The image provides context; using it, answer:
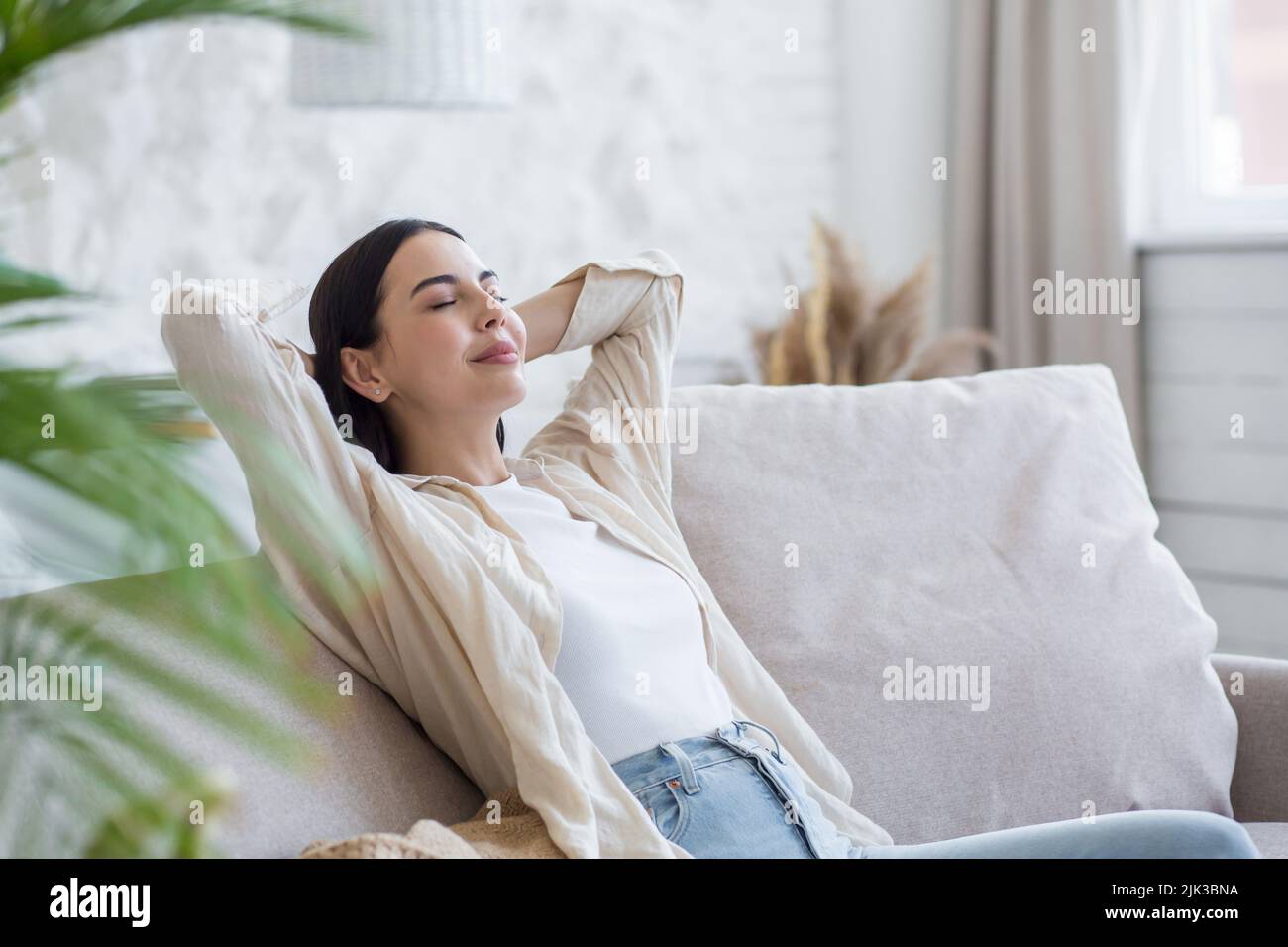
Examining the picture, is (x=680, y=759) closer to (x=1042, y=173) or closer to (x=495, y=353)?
(x=495, y=353)

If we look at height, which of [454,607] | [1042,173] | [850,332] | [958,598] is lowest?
[958,598]

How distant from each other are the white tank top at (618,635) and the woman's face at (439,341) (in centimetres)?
11

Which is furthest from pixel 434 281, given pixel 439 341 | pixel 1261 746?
pixel 1261 746

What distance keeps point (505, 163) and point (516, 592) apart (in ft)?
6.60

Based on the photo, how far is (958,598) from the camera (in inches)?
68.5

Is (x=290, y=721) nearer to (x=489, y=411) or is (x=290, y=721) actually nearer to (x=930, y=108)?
(x=489, y=411)

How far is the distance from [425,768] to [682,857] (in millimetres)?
292

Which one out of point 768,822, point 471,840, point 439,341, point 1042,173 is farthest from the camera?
point 1042,173

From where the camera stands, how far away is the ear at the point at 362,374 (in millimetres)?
1483

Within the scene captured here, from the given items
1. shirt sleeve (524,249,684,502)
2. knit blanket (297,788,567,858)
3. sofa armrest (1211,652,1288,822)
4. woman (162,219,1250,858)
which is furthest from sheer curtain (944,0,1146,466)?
knit blanket (297,788,567,858)

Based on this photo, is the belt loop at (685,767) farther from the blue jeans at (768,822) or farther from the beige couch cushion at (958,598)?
the beige couch cushion at (958,598)

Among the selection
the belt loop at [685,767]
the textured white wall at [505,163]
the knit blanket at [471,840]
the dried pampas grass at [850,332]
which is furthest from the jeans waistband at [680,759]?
the dried pampas grass at [850,332]

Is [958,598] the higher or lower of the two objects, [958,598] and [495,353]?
the lower
